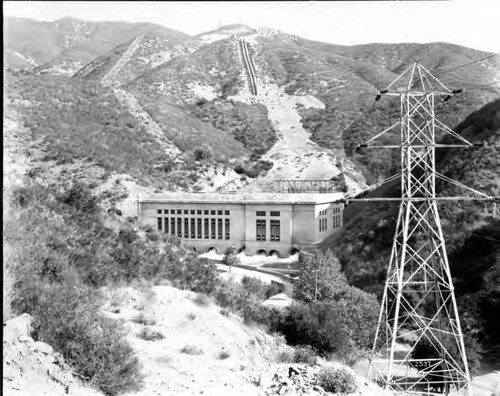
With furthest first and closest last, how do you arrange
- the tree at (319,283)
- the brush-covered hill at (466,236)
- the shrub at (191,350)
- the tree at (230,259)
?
the tree at (230,259) → the brush-covered hill at (466,236) → the tree at (319,283) → the shrub at (191,350)

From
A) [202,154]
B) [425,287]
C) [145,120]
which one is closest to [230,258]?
[425,287]

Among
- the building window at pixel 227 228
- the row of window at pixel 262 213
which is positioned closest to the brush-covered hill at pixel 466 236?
the row of window at pixel 262 213

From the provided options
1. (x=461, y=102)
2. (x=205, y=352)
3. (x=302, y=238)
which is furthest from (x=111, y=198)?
(x=461, y=102)

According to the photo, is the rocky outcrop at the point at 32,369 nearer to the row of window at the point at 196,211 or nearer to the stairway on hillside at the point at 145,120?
the row of window at the point at 196,211

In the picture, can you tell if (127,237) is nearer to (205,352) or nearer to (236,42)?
(205,352)

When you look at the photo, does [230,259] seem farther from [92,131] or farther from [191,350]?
[191,350]
